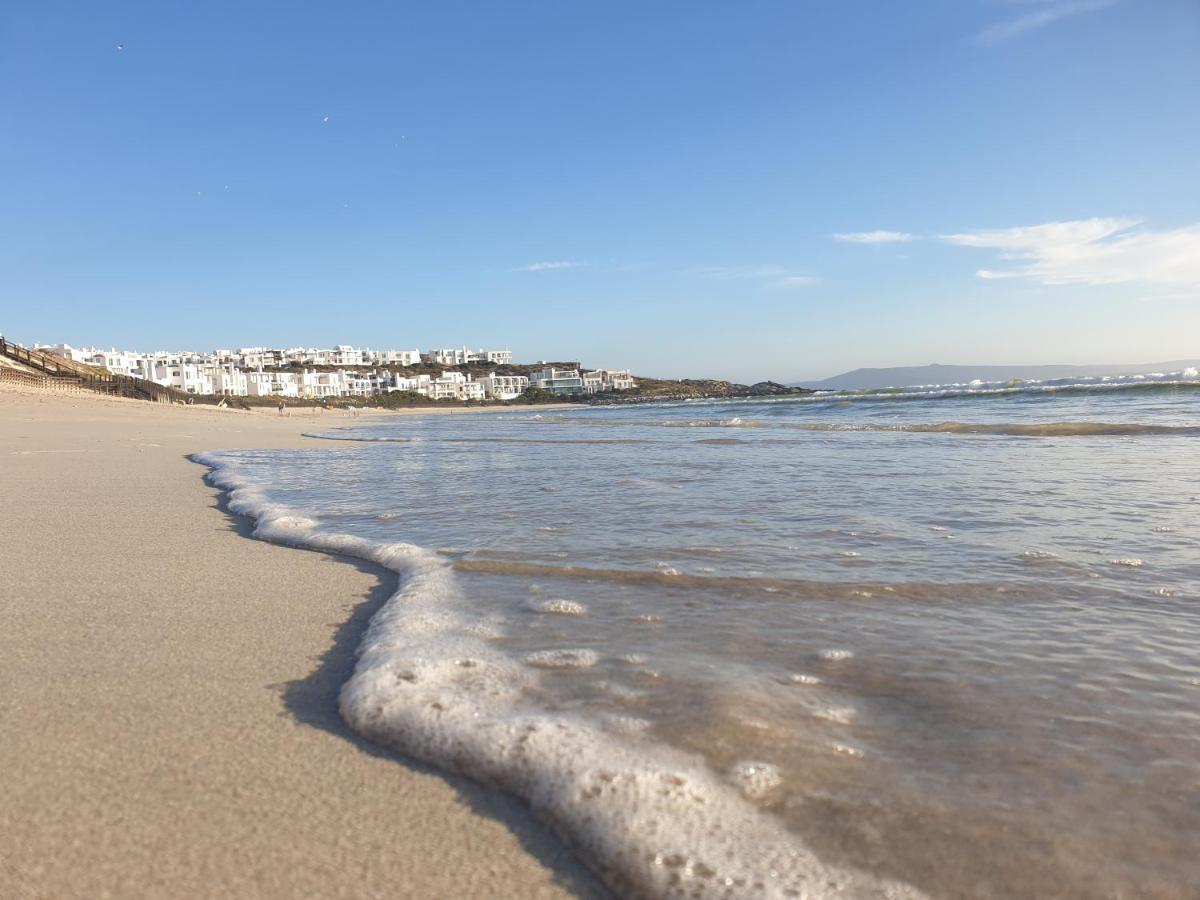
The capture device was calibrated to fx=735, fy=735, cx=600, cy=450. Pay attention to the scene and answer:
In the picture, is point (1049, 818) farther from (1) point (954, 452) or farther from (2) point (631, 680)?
(1) point (954, 452)

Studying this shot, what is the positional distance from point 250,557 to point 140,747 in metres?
2.21

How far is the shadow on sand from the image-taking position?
4.55 feet

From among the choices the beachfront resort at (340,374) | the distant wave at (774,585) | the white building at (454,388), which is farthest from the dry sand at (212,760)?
the white building at (454,388)

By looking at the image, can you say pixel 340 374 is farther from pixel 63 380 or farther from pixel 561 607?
pixel 561 607

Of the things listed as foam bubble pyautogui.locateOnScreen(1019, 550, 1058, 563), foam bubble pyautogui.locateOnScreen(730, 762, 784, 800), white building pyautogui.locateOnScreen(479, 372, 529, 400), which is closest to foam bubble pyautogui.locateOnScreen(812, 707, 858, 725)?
foam bubble pyautogui.locateOnScreen(730, 762, 784, 800)

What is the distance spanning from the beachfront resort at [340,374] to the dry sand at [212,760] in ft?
262

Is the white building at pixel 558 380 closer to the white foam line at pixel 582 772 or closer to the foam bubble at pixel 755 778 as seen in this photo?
the white foam line at pixel 582 772

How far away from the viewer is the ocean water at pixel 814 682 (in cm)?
142

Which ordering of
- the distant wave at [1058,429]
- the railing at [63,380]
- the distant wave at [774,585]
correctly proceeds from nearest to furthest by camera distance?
the distant wave at [774,585] → the distant wave at [1058,429] → the railing at [63,380]

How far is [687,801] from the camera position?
5.15ft

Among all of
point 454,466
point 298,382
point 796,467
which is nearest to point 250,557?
point 454,466

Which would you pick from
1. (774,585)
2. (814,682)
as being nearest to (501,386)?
(774,585)

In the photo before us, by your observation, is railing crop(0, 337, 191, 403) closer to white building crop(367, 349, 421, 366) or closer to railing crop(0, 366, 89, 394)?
railing crop(0, 366, 89, 394)

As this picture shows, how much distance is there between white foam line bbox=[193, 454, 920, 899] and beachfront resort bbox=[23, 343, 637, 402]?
266ft
